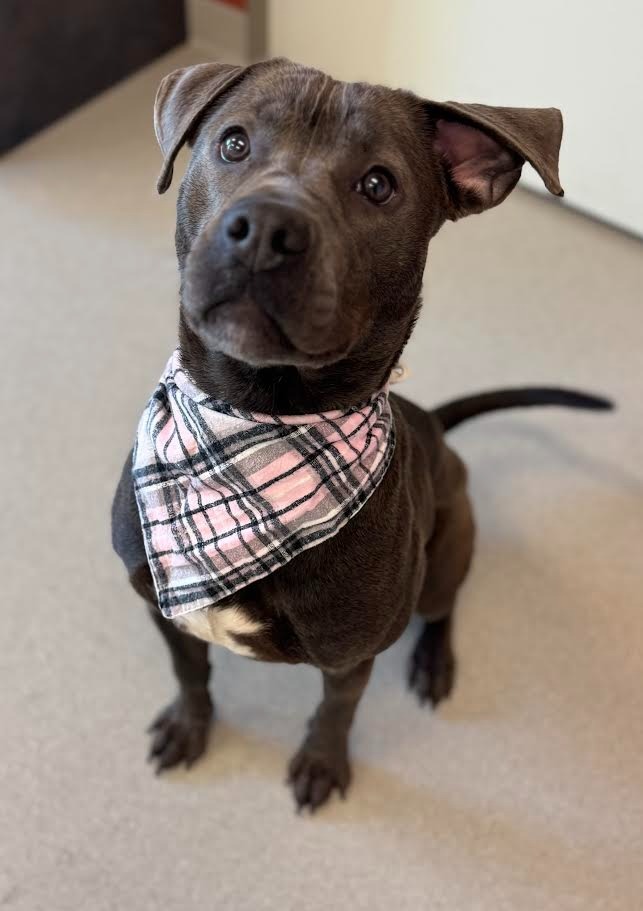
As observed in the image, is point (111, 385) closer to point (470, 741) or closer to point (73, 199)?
point (73, 199)

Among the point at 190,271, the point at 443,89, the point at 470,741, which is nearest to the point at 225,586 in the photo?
the point at 190,271

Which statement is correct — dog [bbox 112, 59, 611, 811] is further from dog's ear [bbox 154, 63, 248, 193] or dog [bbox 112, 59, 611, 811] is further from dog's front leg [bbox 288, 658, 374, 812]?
dog's front leg [bbox 288, 658, 374, 812]

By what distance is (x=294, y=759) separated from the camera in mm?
1774

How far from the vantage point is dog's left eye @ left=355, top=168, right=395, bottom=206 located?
112cm

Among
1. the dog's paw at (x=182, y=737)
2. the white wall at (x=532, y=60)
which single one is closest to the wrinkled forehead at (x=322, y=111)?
the dog's paw at (x=182, y=737)

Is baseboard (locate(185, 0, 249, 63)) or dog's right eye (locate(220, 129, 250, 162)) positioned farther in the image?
baseboard (locate(185, 0, 249, 63))

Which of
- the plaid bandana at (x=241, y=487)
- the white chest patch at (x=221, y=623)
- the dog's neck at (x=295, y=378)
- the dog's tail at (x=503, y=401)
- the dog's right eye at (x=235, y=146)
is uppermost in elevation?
the dog's right eye at (x=235, y=146)

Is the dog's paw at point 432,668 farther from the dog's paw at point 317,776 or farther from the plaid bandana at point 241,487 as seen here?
the plaid bandana at point 241,487

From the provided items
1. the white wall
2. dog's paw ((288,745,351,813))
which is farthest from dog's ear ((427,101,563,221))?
the white wall

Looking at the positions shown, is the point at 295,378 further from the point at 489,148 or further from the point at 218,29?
the point at 218,29

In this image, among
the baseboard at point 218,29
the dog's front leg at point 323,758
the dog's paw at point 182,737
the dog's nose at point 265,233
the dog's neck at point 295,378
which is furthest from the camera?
the baseboard at point 218,29

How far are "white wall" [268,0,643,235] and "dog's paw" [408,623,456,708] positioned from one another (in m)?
1.75

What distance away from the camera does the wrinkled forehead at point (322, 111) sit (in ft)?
3.66

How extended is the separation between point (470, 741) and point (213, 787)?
0.55 meters
